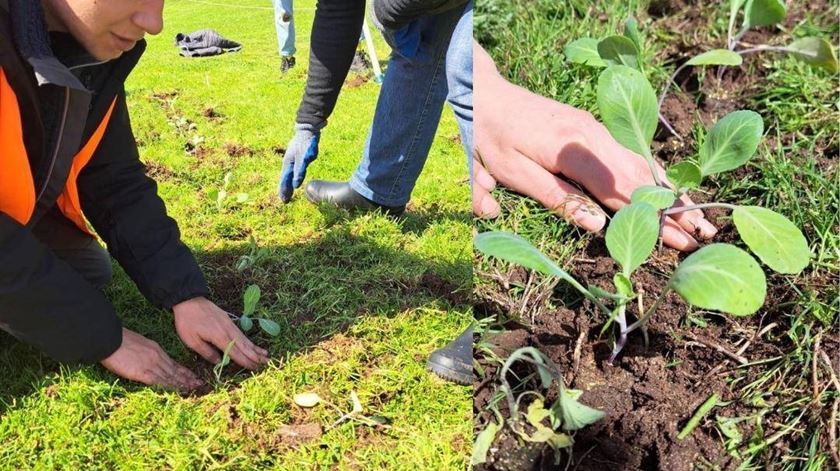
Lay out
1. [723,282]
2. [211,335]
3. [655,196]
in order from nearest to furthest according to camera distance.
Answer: [723,282] → [655,196] → [211,335]

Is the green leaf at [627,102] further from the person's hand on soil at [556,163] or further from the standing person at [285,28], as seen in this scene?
the standing person at [285,28]

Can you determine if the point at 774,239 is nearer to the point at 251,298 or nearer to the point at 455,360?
the point at 455,360

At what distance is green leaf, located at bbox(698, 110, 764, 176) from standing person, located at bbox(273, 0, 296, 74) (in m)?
0.59

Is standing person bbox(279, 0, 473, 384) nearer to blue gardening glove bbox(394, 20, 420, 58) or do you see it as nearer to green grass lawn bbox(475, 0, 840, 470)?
blue gardening glove bbox(394, 20, 420, 58)

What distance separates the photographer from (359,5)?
3.28 feet

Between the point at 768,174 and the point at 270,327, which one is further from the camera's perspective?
the point at 768,174

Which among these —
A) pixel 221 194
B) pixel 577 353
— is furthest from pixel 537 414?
pixel 221 194

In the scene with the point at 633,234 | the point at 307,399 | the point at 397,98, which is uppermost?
the point at 397,98

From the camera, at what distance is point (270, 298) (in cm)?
113

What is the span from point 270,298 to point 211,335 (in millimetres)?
121

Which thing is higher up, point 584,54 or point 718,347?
point 584,54

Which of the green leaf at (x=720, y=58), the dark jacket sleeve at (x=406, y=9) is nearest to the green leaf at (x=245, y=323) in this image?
the dark jacket sleeve at (x=406, y=9)

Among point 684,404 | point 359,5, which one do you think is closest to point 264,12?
point 359,5

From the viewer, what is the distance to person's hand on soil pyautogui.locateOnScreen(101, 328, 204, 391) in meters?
0.96
